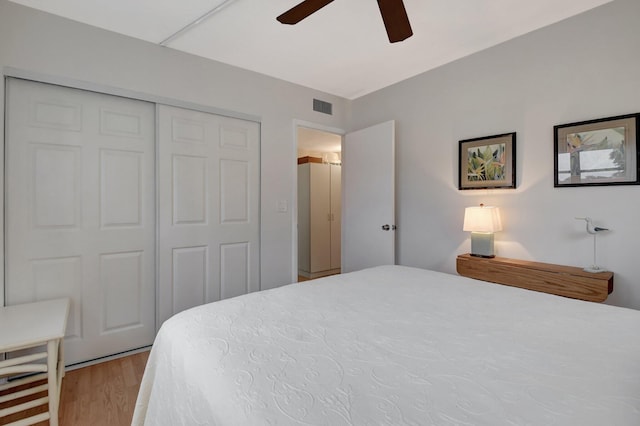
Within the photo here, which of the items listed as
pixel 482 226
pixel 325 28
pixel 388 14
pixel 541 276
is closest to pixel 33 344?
pixel 388 14

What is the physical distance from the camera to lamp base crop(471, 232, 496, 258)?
8.43 ft

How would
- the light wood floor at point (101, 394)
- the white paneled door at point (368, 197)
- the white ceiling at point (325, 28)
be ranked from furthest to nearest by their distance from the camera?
the white paneled door at point (368, 197)
the white ceiling at point (325, 28)
the light wood floor at point (101, 394)

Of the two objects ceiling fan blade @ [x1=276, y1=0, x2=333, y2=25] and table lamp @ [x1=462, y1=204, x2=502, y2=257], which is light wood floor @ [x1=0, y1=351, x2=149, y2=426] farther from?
table lamp @ [x1=462, y1=204, x2=502, y2=257]

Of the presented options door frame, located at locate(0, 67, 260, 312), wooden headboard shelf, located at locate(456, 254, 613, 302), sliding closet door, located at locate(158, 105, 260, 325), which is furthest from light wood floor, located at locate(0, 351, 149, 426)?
wooden headboard shelf, located at locate(456, 254, 613, 302)

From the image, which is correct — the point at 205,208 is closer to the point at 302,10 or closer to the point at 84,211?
the point at 84,211

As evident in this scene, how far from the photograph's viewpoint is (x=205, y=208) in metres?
2.87

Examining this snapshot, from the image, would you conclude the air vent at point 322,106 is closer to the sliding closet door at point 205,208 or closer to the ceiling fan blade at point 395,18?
the sliding closet door at point 205,208

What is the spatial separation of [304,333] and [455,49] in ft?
8.80

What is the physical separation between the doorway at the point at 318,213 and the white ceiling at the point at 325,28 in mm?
1930

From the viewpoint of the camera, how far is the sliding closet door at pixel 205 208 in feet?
8.77

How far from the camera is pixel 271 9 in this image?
84.7 inches

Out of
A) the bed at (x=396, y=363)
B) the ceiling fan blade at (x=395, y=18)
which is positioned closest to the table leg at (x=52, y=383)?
the bed at (x=396, y=363)

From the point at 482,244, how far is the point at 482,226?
0.60ft

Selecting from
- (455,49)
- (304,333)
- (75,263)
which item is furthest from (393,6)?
Result: (75,263)
